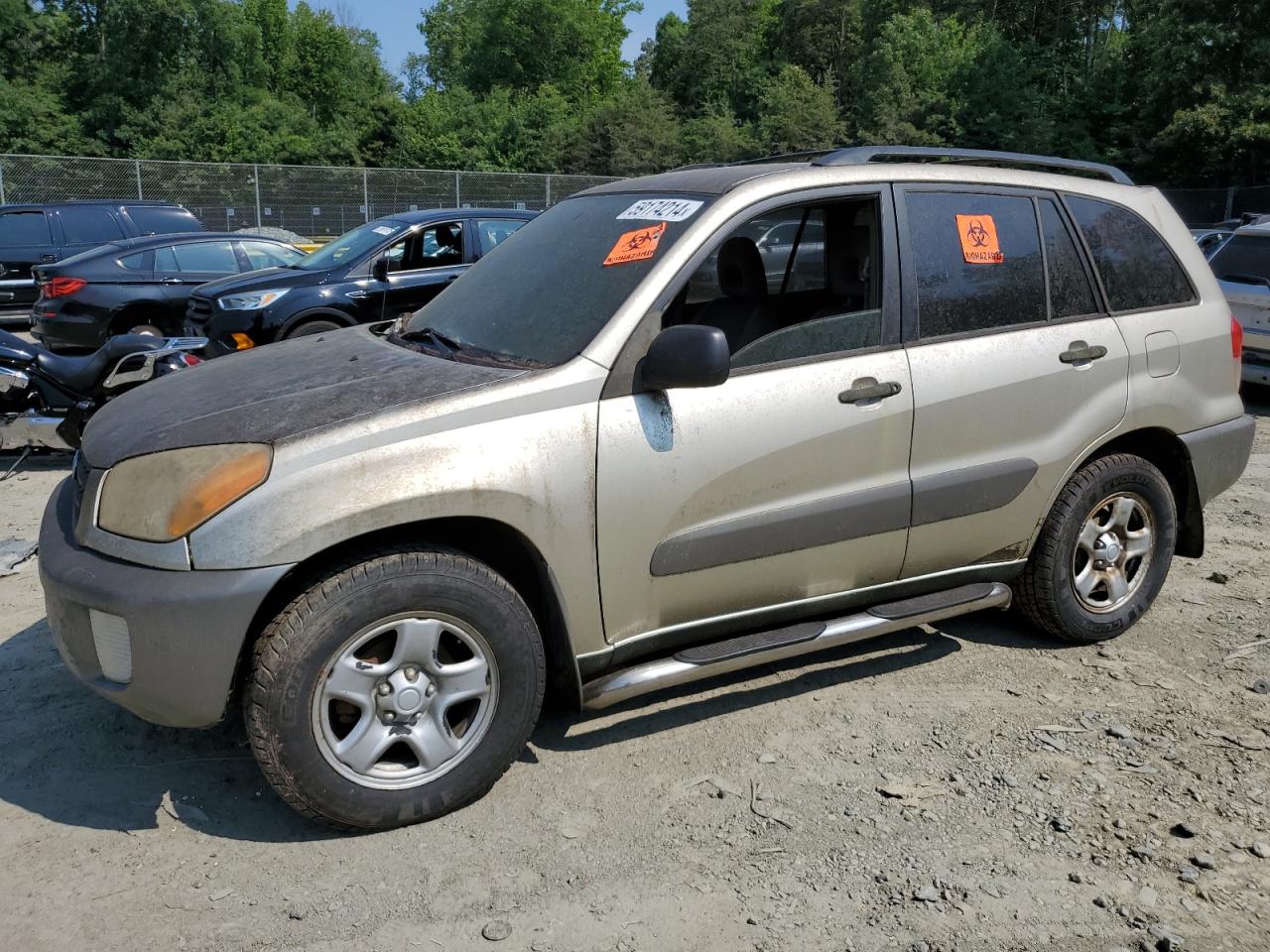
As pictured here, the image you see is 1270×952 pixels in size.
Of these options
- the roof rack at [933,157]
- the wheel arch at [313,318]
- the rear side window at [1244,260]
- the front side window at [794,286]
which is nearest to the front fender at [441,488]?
the front side window at [794,286]

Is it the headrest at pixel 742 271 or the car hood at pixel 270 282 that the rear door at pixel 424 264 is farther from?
the headrest at pixel 742 271

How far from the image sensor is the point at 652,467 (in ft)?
10.8

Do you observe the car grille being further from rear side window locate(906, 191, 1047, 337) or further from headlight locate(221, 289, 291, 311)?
rear side window locate(906, 191, 1047, 337)

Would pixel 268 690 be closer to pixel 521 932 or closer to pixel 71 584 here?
pixel 71 584

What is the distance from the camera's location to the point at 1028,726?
12.6 ft

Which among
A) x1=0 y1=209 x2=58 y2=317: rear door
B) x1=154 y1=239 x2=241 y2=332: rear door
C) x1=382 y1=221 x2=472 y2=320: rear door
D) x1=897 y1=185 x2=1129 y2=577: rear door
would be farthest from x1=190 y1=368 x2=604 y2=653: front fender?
x1=0 y1=209 x2=58 y2=317: rear door

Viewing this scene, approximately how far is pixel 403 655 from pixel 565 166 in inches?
1860

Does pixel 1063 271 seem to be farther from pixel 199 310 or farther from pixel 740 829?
pixel 199 310

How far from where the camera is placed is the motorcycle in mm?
6684

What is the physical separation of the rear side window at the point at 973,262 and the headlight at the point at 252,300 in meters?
6.35

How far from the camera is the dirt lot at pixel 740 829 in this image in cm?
279

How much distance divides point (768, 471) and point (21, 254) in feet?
44.8

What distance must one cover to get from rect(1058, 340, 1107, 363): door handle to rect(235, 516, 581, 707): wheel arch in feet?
7.08

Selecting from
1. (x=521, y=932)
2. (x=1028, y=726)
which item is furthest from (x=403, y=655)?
(x=1028, y=726)
